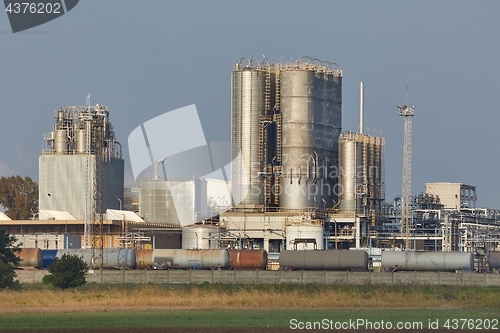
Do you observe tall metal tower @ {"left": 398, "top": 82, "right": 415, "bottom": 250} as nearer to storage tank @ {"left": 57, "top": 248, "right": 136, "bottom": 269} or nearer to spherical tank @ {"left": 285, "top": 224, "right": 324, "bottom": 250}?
spherical tank @ {"left": 285, "top": 224, "right": 324, "bottom": 250}

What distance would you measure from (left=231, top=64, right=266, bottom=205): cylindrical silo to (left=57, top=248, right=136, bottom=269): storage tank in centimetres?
2661

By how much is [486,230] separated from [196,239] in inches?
1664

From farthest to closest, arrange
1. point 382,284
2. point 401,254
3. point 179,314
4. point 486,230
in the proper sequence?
1. point 486,230
2. point 401,254
3. point 382,284
4. point 179,314

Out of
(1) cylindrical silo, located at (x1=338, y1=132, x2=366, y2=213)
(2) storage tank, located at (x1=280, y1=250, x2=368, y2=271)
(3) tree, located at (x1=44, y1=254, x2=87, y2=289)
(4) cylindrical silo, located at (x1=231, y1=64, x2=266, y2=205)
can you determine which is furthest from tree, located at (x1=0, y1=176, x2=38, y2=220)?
(3) tree, located at (x1=44, y1=254, x2=87, y2=289)

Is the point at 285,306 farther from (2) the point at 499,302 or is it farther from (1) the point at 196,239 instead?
(1) the point at 196,239

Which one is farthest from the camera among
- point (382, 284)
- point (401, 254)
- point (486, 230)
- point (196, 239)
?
point (486, 230)

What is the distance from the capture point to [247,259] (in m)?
100

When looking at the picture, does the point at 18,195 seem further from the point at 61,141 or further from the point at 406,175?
the point at 406,175

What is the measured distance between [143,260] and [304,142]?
100 feet

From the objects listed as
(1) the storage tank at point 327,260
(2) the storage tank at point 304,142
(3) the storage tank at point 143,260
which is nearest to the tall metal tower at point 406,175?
(2) the storage tank at point 304,142

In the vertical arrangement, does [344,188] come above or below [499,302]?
above

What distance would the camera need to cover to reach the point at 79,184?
146 meters

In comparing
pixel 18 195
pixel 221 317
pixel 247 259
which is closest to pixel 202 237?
pixel 247 259

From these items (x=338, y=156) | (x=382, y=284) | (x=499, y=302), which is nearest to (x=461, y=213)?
(x=338, y=156)
